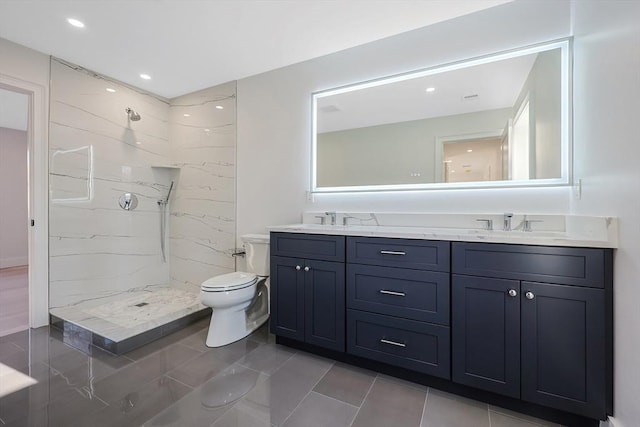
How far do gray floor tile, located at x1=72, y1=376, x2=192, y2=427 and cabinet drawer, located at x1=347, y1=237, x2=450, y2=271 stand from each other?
4.27 feet

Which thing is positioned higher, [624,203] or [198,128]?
[198,128]

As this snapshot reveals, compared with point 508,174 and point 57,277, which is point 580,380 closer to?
point 508,174

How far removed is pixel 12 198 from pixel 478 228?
23.2 feet

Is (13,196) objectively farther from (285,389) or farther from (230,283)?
(285,389)

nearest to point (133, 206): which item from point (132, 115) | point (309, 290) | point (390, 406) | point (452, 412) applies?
point (132, 115)

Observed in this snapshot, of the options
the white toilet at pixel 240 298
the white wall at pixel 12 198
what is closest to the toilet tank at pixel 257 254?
the white toilet at pixel 240 298

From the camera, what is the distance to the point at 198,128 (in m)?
3.20

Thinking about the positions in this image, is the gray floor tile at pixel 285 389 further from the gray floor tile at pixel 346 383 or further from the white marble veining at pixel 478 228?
the white marble veining at pixel 478 228

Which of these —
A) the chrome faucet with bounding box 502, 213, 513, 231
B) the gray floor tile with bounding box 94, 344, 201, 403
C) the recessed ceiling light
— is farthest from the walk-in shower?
the chrome faucet with bounding box 502, 213, 513, 231

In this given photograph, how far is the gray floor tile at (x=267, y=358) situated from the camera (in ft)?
6.07

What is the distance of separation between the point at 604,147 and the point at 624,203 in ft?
1.14

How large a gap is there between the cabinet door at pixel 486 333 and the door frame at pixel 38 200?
3338 mm

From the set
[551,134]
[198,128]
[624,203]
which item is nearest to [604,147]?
[624,203]

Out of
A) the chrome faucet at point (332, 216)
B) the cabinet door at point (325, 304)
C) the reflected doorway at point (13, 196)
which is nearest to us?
the cabinet door at point (325, 304)
